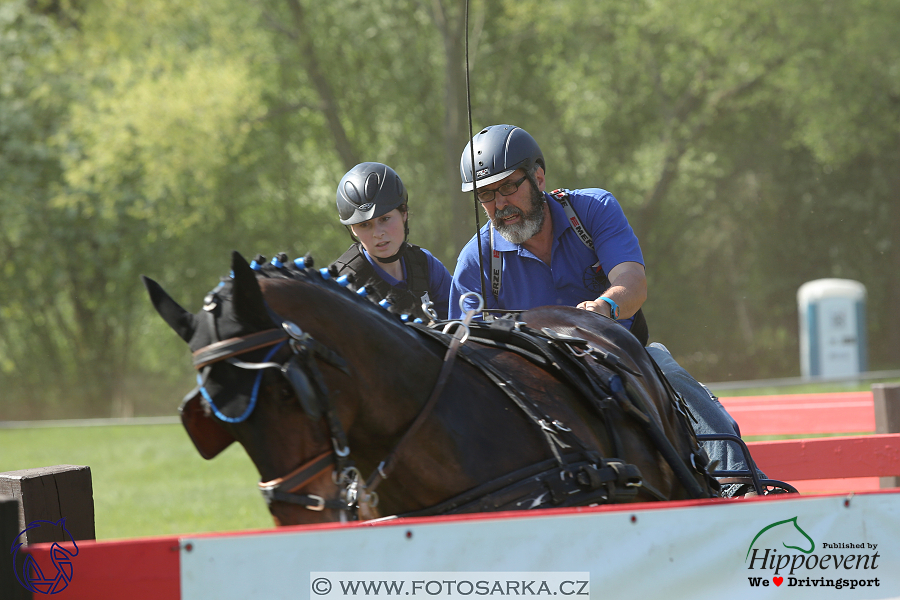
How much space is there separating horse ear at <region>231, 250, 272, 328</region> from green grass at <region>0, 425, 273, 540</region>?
21.2ft

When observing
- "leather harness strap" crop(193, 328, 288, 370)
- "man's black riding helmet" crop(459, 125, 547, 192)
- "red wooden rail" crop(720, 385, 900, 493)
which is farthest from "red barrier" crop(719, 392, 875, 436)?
"leather harness strap" crop(193, 328, 288, 370)

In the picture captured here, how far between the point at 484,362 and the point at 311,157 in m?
17.9

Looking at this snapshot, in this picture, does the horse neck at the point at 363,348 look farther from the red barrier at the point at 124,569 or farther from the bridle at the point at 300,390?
the red barrier at the point at 124,569

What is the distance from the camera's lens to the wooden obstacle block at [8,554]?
5.78ft

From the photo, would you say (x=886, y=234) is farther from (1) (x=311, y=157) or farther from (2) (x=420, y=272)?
(2) (x=420, y=272)

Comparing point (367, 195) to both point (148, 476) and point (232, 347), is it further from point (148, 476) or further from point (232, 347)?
point (148, 476)

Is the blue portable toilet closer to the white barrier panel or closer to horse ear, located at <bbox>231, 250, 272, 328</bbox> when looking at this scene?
the white barrier panel

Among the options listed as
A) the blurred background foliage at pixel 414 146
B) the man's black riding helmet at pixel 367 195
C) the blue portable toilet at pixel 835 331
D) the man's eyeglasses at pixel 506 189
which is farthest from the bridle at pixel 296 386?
the blue portable toilet at pixel 835 331

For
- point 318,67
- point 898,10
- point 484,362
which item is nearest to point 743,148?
point 898,10

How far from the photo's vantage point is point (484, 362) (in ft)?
7.84

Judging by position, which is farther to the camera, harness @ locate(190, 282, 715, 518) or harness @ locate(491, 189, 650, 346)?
harness @ locate(491, 189, 650, 346)

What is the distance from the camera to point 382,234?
430 cm

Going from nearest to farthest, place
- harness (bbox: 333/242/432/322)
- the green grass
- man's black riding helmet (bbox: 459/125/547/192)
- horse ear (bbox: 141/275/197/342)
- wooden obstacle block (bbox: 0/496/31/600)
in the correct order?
wooden obstacle block (bbox: 0/496/31/600) → horse ear (bbox: 141/275/197/342) → man's black riding helmet (bbox: 459/125/547/192) → harness (bbox: 333/242/432/322) → the green grass

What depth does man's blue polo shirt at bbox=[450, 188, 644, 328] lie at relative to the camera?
3.70 m
